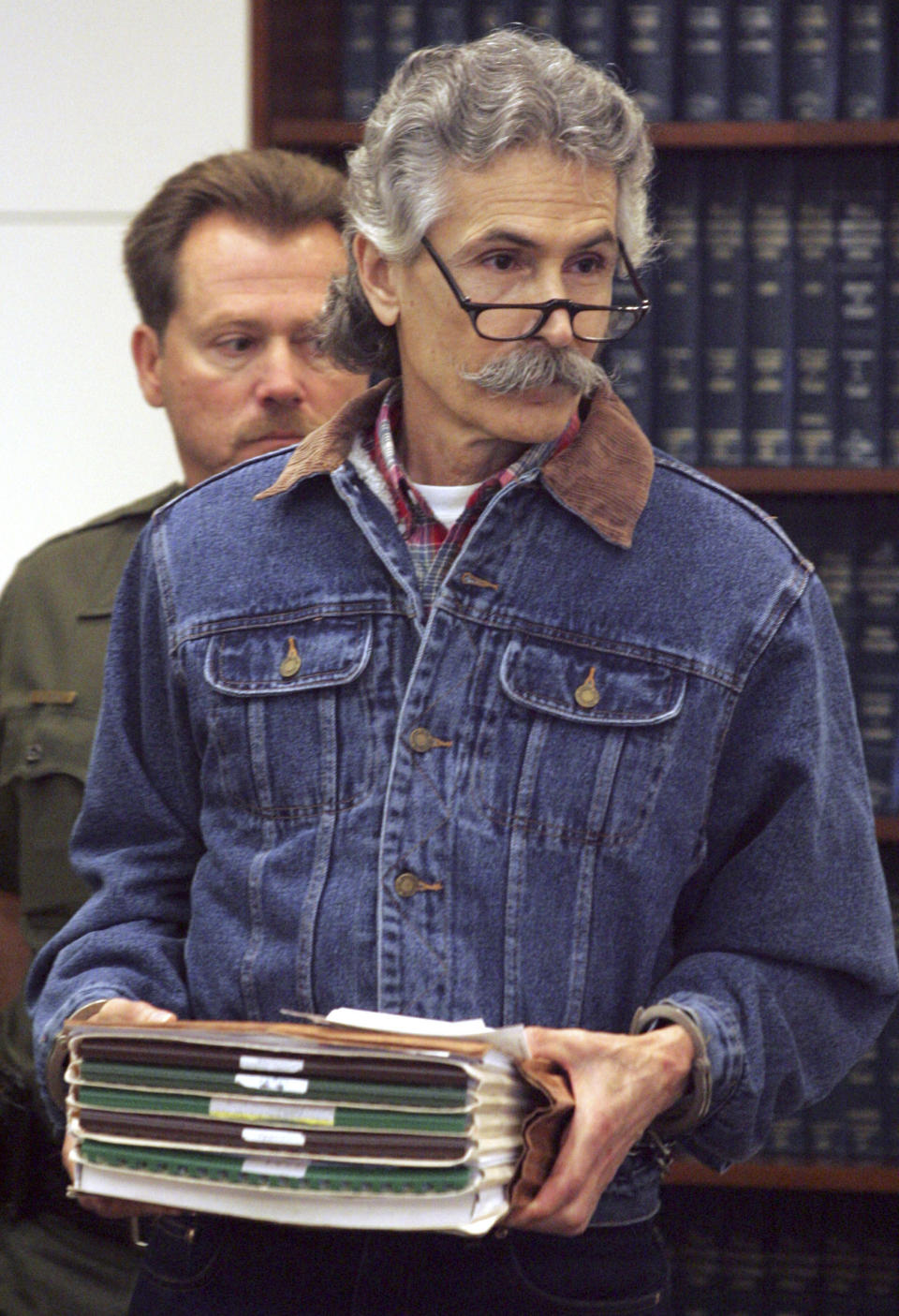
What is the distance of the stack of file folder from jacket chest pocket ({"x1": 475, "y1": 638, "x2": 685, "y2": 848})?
19cm

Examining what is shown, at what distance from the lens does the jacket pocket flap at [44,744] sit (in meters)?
1.66

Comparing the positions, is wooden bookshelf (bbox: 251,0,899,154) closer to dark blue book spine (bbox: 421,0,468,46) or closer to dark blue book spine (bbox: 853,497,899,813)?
dark blue book spine (bbox: 421,0,468,46)

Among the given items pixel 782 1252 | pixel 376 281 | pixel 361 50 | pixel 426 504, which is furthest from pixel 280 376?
pixel 782 1252

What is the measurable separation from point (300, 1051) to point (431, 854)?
0.73 ft

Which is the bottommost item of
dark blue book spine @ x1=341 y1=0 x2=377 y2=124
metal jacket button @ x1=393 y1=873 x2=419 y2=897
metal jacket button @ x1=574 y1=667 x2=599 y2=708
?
metal jacket button @ x1=393 y1=873 x2=419 y2=897

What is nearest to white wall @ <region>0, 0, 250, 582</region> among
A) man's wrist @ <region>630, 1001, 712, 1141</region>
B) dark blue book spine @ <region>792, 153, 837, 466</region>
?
dark blue book spine @ <region>792, 153, 837, 466</region>

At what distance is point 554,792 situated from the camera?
1065mm

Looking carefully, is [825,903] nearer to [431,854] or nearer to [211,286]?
[431,854]

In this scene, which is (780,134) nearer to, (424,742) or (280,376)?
(280,376)

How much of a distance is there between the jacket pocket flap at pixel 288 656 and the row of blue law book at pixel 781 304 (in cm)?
100

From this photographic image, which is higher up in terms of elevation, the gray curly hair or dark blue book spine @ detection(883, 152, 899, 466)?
the gray curly hair

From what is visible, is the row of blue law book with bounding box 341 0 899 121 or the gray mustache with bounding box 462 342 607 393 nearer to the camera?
the gray mustache with bounding box 462 342 607 393

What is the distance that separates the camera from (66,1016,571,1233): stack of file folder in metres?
0.86

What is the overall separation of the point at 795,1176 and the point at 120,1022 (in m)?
1.27
